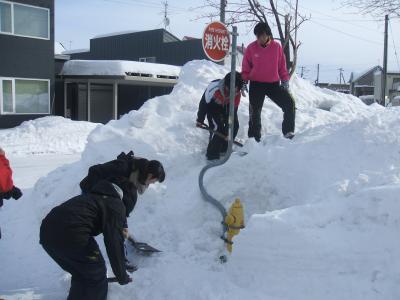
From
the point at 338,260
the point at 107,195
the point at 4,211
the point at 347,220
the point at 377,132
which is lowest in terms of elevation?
the point at 4,211

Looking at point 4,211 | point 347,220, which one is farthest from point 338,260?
point 4,211

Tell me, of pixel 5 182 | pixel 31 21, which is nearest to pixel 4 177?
pixel 5 182

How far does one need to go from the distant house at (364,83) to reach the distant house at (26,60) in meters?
47.6

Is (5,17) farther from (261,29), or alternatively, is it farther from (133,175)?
(133,175)

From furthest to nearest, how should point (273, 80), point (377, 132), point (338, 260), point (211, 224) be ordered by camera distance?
1. point (273, 80)
2. point (377, 132)
3. point (211, 224)
4. point (338, 260)

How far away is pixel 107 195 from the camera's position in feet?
10.7

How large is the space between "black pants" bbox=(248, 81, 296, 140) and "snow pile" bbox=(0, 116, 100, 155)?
822 centimetres

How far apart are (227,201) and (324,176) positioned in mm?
1012

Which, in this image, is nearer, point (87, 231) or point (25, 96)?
point (87, 231)

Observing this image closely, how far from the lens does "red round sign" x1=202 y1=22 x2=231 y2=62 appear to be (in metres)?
4.81

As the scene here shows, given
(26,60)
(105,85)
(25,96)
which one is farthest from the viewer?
(105,85)

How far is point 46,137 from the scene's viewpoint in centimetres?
1412

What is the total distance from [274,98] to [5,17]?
1325 centimetres

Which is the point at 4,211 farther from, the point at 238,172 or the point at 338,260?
the point at 338,260
